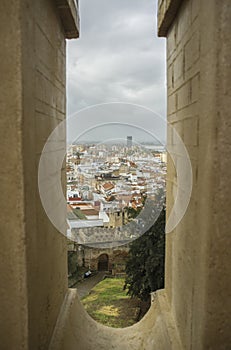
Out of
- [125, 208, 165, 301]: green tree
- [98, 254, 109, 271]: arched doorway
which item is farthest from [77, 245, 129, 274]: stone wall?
[125, 208, 165, 301]: green tree

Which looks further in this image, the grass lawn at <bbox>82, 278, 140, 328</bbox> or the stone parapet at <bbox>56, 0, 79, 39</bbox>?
the grass lawn at <bbox>82, 278, 140, 328</bbox>

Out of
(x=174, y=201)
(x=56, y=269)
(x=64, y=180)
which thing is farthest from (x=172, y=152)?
(x=56, y=269)

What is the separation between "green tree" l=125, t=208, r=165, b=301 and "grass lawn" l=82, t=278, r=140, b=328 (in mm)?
493

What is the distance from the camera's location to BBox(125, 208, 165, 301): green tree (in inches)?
284

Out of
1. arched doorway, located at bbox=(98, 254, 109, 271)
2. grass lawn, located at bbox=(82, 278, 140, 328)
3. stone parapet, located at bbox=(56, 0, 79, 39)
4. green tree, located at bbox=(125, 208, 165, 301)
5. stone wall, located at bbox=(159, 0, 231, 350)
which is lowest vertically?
grass lawn, located at bbox=(82, 278, 140, 328)

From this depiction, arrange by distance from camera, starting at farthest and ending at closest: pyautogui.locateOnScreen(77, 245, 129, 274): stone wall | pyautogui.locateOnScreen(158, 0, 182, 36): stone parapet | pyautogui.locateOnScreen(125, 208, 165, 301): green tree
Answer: pyautogui.locateOnScreen(77, 245, 129, 274): stone wall
pyautogui.locateOnScreen(125, 208, 165, 301): green tree
pyautogui.locateOnScreen(158, 0, 182, 36): stone parapet

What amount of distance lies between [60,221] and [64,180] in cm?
37

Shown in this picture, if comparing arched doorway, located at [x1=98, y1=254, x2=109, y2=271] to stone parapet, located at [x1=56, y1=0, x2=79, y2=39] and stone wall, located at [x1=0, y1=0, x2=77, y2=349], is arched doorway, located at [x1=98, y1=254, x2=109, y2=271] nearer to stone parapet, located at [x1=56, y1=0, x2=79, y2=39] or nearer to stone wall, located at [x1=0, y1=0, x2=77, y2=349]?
stone parapet, located at [x1=56, y1=0, x2=79, y2=39]

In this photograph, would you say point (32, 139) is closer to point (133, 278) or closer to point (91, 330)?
point (91, 330)

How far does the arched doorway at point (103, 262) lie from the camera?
33.2ft

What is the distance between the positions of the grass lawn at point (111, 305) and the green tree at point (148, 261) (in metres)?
0.49

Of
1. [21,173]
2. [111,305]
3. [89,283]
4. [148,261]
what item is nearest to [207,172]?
[21,173]

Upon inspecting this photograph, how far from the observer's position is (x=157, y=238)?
296 inches

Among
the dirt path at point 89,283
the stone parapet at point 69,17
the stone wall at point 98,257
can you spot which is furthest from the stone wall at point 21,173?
the dirt path at point 89,283
